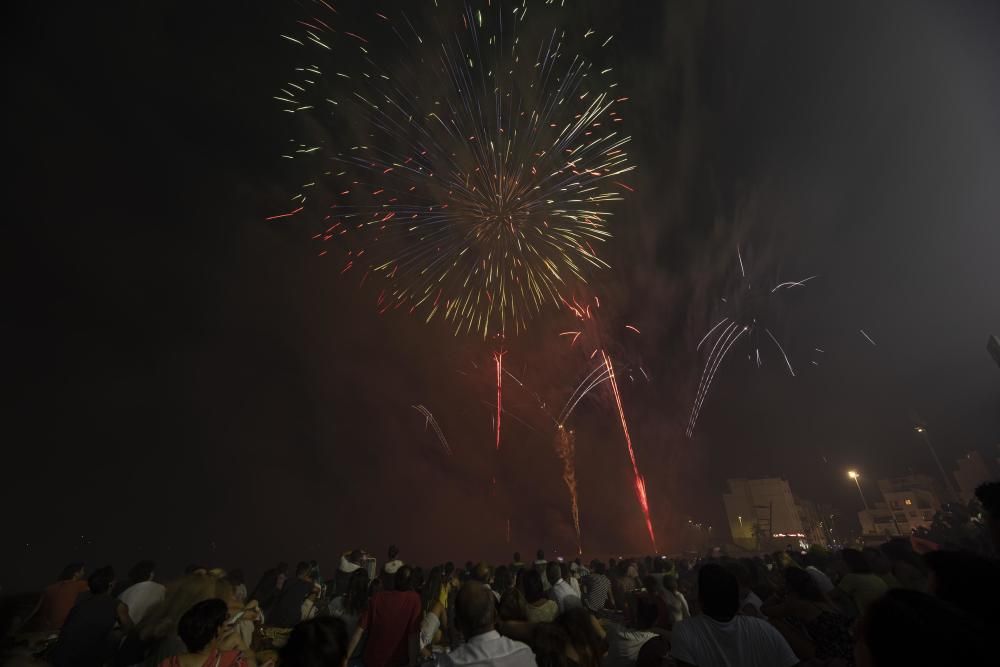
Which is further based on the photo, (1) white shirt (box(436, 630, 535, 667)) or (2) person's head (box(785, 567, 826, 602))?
(2) person's head (box(785, 567, 826, 602))

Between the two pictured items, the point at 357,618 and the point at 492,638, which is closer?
the point at 492,638

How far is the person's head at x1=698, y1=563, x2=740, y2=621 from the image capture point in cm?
331

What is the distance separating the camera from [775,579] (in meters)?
9.24

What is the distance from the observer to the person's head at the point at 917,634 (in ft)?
5.91

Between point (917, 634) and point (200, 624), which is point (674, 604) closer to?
point (917, 634)

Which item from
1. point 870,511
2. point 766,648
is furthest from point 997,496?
point 870,511

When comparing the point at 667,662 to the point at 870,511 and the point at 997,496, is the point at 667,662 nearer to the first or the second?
the point at 997,496

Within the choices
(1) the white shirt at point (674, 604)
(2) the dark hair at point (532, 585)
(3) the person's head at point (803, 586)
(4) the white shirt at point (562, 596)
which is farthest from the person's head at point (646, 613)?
(1) the white shirt at point (674, 604)

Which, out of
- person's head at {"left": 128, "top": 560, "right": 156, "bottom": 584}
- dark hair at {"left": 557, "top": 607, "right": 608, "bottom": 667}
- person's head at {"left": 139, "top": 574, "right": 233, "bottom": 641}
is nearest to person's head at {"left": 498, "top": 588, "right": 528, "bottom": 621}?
dark hair at {"left": 557, "top": 607, "right": 608, "bottom": 667}

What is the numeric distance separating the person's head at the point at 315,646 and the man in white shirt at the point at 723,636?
2.58 meters

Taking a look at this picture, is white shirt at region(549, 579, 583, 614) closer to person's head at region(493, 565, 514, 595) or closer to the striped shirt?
the striped shirt

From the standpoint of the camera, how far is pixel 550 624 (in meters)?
4.01

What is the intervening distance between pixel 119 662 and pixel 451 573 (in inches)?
318

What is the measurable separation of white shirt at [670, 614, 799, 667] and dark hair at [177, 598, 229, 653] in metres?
3.84
